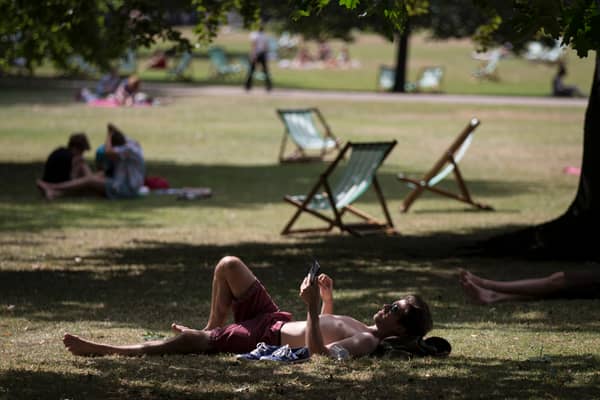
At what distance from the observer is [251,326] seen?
→ 300 inches

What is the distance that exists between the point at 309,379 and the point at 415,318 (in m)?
0.74

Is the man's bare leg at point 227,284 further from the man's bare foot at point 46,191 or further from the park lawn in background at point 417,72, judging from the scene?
the park lawn in background at point 417,72

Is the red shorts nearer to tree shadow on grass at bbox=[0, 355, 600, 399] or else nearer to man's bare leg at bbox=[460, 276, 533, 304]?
tree shadow on grass at bbox=[0, 355, 600, 399]

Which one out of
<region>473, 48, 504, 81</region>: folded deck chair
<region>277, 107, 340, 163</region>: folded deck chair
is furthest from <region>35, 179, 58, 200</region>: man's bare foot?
<region>473, 48, 504, 81</region>: folded deck chair

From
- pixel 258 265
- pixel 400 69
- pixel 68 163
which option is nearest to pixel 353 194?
pixel 258 265

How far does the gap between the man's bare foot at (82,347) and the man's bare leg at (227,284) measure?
2.32ft

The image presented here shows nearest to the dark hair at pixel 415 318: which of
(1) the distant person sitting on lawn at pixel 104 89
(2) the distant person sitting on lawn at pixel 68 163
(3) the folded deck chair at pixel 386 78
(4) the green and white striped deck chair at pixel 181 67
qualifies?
(2) the distant person sitting on lawn at pixel 68 163

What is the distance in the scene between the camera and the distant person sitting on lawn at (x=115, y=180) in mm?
16953

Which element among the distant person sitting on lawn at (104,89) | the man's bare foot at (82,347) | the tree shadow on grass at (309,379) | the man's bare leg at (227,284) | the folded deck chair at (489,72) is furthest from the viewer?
the folded deck chair at (489,72)

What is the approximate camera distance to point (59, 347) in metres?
7.96

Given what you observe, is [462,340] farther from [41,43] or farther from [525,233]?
[41,43]

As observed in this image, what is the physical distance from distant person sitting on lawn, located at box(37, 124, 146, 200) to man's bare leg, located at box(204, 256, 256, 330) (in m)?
9.32

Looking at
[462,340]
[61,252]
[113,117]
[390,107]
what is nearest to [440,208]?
[61,252]

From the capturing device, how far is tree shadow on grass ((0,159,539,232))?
15.5 metres
